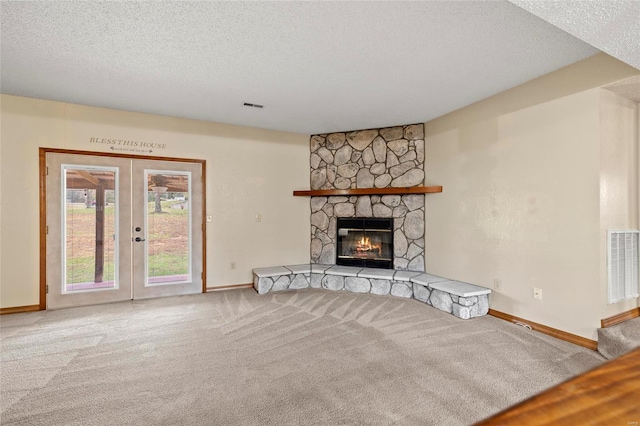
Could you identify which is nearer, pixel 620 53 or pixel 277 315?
pixel 620 53

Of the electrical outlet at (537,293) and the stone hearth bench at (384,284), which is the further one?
the stone hearth bench at (384,284)

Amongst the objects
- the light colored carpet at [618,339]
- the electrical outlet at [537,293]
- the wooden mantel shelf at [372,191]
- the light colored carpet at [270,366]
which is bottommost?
the light colored carpet at [270,366]

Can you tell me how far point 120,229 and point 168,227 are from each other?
61cm

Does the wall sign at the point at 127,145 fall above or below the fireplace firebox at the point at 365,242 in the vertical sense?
above

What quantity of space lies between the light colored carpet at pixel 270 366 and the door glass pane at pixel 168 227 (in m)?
0.80

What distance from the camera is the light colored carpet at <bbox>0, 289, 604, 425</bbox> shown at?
6.31 feet

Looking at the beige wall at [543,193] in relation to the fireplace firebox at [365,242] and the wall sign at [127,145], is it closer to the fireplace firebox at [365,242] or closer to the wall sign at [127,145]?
the fireplace firebox at [365,242]

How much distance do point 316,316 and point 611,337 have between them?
2761mm

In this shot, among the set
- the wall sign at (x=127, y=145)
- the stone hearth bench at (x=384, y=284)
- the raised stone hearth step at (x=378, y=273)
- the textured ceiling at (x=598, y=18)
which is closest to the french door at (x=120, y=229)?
the wall sign at (x=127, y=145)

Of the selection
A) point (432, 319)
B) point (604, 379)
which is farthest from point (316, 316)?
point (604, 379)

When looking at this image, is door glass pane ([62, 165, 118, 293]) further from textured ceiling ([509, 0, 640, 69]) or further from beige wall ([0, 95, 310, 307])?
textured ceiling ([509, 0, 640, 69])

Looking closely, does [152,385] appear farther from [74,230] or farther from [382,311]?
[74,230]

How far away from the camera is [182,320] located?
353 centimetres

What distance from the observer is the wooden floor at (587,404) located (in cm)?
35
